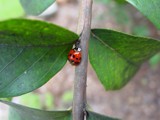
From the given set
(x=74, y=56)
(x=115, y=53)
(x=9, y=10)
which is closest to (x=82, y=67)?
(x=74, y=56)

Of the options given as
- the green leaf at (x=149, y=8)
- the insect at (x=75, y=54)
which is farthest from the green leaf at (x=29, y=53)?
the green leaf at (x=149, y=8)

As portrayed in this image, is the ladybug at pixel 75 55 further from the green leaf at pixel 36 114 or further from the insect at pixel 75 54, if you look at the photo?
the green leaf at pixel 36 114

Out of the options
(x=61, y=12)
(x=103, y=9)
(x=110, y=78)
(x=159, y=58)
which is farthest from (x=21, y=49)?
(x=61, y=12)

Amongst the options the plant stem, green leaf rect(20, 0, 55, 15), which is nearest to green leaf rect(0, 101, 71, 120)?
→ the plant stem

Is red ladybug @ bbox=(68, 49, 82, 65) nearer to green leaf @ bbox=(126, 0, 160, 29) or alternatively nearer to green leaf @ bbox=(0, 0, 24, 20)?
green leaf @ bbox=(126, 0, 160, 29)

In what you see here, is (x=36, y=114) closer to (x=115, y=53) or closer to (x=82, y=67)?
(x=82, y=67)
